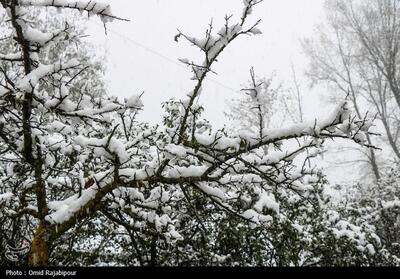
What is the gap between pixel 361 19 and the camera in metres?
16.3

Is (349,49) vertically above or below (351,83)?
above

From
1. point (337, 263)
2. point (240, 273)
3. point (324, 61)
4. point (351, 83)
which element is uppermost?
point (324, 61)

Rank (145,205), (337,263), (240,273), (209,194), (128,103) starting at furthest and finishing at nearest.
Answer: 1. (337,263)
2. (145,205)
3. (209,194)
4. (128,103)
5. (240,273)

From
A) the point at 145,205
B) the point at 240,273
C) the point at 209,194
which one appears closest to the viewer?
the point at 240,273

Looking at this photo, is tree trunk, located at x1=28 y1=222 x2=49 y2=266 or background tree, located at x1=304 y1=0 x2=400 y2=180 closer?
tree trunk, located at x1=28 y1=222 x2=49 y2=266

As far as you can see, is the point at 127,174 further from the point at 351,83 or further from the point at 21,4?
the point at 351,83

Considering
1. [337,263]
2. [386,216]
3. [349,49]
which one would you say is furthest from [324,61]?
[337,263]

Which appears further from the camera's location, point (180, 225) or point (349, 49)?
point (349, 49)

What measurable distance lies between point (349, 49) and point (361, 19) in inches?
139

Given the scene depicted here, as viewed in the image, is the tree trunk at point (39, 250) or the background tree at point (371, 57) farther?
the background tree at point (371, 57)

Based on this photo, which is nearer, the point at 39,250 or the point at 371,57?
the point at 39,250

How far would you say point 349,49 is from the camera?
1973cm

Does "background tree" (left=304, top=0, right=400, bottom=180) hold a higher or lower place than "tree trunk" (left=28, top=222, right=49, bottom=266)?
higher

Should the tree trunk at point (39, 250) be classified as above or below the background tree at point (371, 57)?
below
